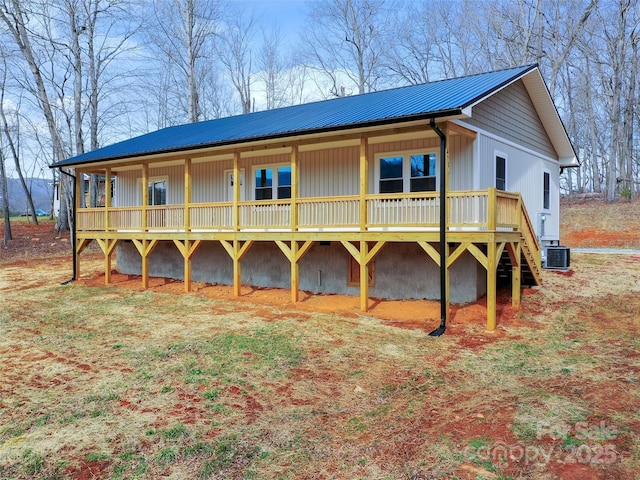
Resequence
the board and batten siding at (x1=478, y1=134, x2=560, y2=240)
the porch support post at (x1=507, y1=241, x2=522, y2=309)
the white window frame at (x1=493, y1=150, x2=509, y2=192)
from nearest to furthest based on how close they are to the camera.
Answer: the porch support post at (x1=507, y1=241, x2=522, y2=309), the board and batten siding at (x1=478, y1=134, x2=560, y2=240), the white window frame at (x1=493, y1=150, x2=509, y2=192)

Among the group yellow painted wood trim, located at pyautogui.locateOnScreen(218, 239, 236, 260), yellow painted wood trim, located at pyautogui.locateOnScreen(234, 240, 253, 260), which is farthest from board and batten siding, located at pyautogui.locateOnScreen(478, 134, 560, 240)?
yellow painted wood trim, located at pyautogui.locateOnScreen(218, 239, 236, 260)

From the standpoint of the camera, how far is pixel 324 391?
22.9 ft

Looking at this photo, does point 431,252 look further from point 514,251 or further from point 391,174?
point 391,174

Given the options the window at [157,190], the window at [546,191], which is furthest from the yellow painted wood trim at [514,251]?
the window at [157,190]

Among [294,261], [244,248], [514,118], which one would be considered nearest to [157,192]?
[244,248]

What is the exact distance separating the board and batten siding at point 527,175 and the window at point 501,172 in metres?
0.15

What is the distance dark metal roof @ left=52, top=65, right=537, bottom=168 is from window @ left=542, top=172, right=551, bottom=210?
430 cm

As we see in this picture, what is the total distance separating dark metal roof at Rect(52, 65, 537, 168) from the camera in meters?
10.8

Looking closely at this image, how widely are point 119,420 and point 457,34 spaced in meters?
35.9

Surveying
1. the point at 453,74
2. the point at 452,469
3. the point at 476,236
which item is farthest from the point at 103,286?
the point at 453,74

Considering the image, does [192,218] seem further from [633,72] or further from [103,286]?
[633,72]

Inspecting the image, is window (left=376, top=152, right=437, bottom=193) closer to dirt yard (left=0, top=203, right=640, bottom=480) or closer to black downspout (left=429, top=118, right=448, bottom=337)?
black downspout (left=429, top=118, right=448, bottom=337)

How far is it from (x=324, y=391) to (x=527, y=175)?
443 inches

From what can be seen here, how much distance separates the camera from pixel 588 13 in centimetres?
2830
